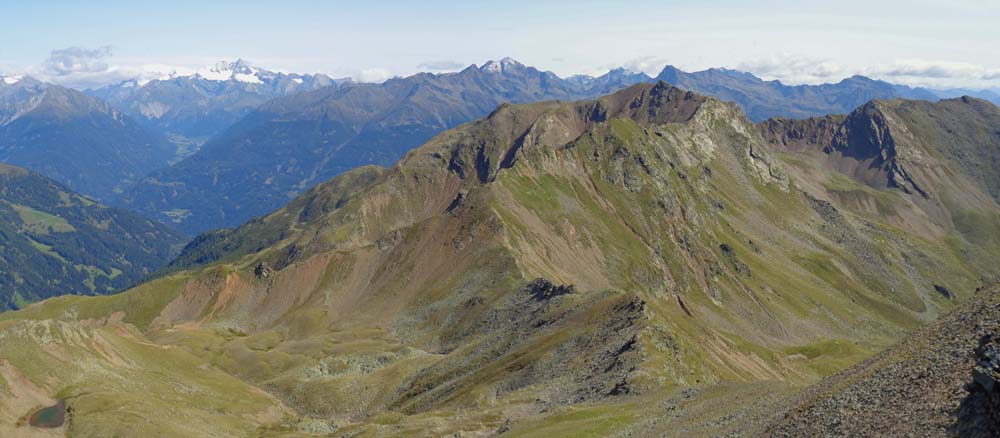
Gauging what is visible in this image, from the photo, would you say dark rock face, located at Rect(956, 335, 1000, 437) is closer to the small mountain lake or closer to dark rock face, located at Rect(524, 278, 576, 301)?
A: the small mountain lake

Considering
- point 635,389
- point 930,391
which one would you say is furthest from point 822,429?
point 635,389

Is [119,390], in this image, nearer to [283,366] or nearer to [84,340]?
[84,340]

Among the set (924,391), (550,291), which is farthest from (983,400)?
(550,291)

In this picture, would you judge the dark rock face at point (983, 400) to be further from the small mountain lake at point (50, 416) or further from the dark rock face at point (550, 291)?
the dark rock face at point (550, 291)

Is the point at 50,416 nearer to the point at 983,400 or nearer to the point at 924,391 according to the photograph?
the point at 924,391

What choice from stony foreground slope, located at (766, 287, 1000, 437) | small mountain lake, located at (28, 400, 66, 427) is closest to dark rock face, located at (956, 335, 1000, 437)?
stony foreground slope, located at (766, 287, 1000, 437)
